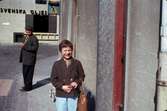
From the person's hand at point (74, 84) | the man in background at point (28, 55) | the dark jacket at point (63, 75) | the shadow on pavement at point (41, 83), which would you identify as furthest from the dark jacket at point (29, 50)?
the person's hand at point (74, 84)

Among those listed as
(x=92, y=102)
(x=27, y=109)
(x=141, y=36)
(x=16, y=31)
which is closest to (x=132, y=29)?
(x=141, y=36)

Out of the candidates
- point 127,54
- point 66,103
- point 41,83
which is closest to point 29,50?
point 41,83

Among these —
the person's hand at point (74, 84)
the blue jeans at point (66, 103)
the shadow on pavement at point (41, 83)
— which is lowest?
the shadow on pavement at point (41, 83)

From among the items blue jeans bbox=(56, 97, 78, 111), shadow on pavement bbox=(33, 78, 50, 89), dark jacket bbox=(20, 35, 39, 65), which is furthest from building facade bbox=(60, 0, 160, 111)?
shadow on pavement bbox=(33, 78, 50, 89)

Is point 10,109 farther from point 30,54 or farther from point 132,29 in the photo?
point 132,29

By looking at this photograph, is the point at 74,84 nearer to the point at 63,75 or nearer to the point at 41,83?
the point at 63,75

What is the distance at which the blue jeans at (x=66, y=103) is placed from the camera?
7.02 m

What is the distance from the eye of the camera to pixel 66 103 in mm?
7055

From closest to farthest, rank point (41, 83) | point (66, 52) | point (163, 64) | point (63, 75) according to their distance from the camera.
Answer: point (163, 64)
point (66, 52)
point (63, 75)
point (41, 83)

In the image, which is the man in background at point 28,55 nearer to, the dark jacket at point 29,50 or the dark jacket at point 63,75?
the dark jacket at point 29,50

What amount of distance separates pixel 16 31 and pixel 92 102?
65.1 feet

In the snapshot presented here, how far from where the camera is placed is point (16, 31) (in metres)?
28.3

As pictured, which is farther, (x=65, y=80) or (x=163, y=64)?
(x=65, y=80)

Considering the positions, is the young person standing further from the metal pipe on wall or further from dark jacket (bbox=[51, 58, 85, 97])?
the metal pipe on wall
